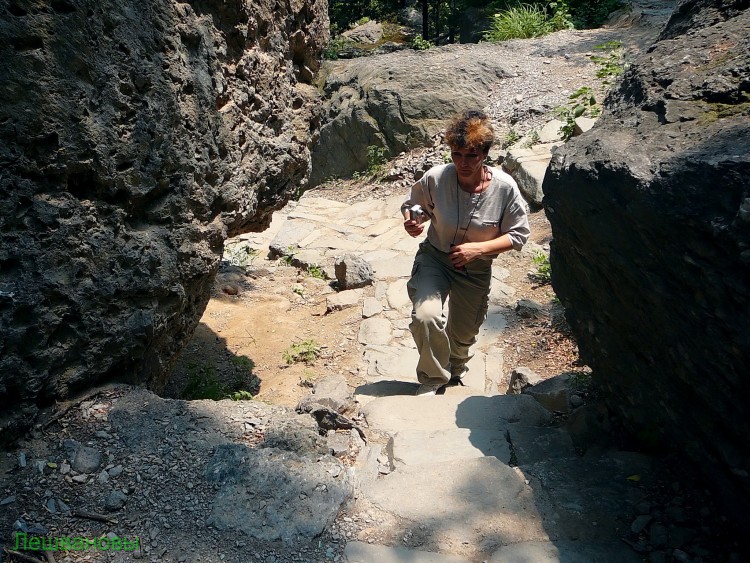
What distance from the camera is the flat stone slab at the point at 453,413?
3.89 m

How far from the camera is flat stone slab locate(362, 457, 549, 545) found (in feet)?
8.87

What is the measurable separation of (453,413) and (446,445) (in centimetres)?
49

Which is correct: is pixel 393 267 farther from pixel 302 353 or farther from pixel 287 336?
pixel 302 353

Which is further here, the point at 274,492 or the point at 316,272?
the point at 316,272

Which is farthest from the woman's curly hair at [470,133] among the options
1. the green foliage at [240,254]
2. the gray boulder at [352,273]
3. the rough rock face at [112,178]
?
the green foliage at [240,254]

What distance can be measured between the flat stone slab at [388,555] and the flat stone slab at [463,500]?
10 cm

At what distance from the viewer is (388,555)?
2564 millimetres

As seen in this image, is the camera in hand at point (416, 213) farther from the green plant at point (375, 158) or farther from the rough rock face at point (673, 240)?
the green plant at point (375, 158)

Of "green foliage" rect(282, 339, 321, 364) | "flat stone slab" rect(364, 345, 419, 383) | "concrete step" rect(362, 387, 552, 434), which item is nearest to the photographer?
"concrete step" rect(362, 387, 552, 434)

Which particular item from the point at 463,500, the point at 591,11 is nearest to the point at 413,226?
the point at 463,500

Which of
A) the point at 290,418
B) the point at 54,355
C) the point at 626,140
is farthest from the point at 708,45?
the point at 54,355

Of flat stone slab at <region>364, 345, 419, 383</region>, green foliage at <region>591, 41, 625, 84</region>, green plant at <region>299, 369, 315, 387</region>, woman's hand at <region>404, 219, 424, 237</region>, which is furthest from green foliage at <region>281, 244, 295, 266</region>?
green foliage at <region>591, 41, 625, 84</region>

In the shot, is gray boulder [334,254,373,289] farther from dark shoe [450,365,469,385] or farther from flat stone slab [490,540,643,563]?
flat stone slab [490,540,643,563]

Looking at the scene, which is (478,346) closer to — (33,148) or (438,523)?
(438,523)
